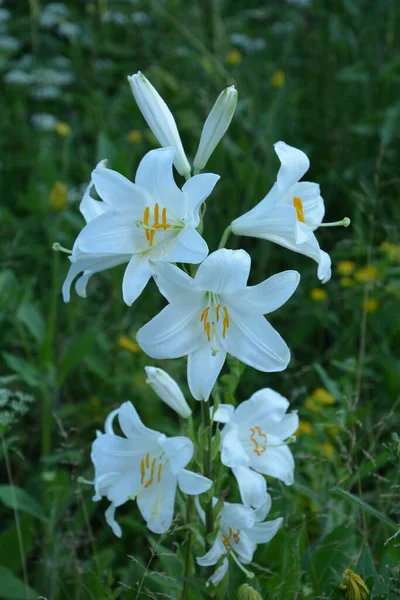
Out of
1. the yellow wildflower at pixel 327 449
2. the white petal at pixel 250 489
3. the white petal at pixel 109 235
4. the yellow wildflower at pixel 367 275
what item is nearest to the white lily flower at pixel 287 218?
the white petal at pixel 109 235

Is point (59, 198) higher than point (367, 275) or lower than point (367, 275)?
higher

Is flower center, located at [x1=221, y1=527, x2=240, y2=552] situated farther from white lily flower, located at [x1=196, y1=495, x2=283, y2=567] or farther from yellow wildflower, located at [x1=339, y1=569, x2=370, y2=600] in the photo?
yellow wildflower, located at [x1=339, y1=569, x2=370, y2=600]

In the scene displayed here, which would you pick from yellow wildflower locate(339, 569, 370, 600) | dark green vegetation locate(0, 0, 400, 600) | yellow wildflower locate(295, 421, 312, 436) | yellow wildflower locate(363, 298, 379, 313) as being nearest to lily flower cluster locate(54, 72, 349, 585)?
dark green vegetation locate(0, 0, 400, 600)

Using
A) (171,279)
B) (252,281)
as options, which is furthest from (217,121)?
(252,281)

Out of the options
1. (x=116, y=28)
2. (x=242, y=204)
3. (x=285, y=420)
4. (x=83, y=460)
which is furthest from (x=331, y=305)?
(x=116, y=28)

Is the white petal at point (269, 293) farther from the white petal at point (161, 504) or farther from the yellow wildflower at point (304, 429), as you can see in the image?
the yellow wildflower at point (304, 429)

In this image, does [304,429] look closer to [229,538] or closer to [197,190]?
[229,538]

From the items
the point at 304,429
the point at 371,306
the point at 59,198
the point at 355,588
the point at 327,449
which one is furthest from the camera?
the point at 371,306

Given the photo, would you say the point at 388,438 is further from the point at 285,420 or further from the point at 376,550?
the point at 285,420

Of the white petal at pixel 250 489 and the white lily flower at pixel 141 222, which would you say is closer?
the white lily flower at pixel 141 222
